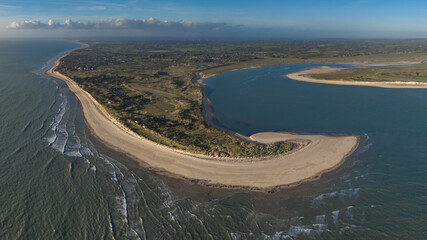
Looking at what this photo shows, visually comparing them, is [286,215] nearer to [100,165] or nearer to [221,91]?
[100,165]

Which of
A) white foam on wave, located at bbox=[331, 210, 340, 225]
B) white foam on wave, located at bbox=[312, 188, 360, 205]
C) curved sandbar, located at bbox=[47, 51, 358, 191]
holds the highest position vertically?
curved sandbar, located at bbox=[47, 51, 358, 191]

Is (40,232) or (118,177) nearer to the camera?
(40,232)

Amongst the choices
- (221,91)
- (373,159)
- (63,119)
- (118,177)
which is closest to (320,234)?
(373,159)

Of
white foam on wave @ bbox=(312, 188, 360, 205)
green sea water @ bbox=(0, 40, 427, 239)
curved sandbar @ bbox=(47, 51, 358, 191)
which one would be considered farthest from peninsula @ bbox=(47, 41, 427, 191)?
white foam on wave @ bbox=(312, 188, 360, 205)

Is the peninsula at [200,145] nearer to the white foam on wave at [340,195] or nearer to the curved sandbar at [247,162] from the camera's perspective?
the curved sandbar at [247,162]

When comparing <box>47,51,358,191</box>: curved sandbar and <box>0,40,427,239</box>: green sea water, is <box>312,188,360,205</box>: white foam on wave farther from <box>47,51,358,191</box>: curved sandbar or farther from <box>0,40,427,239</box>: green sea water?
<box>47,51,358,191</box>: curved sandbar

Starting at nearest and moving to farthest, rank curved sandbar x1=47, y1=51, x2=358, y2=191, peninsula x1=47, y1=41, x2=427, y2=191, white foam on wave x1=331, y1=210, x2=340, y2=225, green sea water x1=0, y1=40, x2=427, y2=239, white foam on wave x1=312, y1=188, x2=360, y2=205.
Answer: green sea water x1=0, y1=40, x2=427, y2=239 → white foam on wave x1=331, y1=210, x2=340, y2=225 → white foam on wave x1=312, y1=188, x2=360, y2=205 → curved sandbar x1=47, y1=51, x2=358, y2=191 → peninsula x1=47, y1=41, x2=427, y2=191
